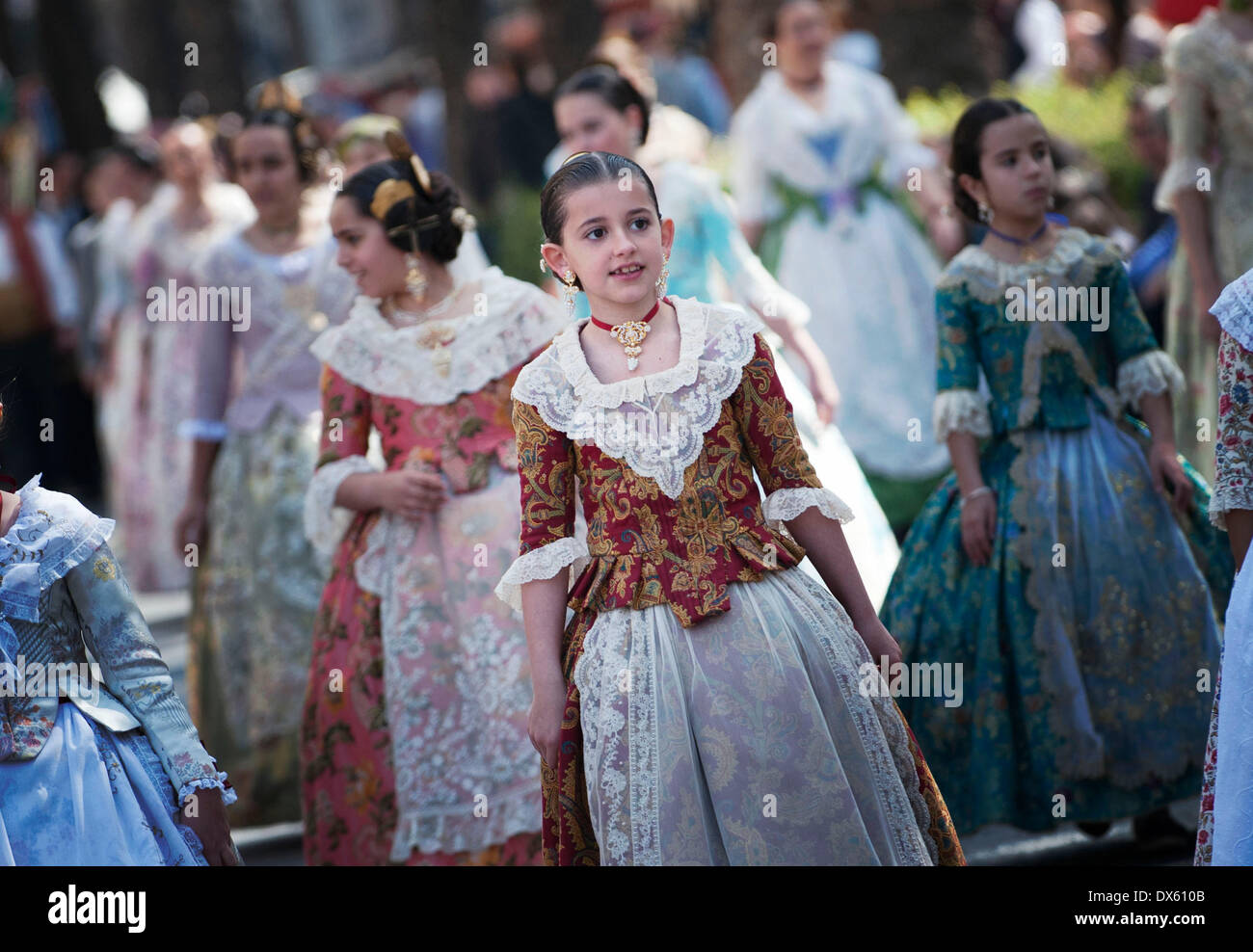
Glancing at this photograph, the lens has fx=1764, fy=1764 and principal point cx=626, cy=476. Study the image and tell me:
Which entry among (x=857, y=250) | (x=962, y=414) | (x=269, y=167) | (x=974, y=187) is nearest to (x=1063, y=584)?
(x=962, y=414)

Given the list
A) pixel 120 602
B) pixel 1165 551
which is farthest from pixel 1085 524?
pixel 120 602

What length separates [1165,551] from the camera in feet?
15.2

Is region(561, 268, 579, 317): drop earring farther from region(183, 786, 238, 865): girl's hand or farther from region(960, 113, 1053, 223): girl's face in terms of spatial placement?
region(960, 113, 1053, 223): girl's face

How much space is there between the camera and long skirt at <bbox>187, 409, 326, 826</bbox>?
5.97m

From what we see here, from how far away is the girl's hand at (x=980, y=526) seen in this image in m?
4.69

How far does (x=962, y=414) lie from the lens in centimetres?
469

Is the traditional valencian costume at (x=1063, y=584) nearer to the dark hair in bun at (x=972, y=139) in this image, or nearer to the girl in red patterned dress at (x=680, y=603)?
the dark hair in bun at (x=972, y=139)

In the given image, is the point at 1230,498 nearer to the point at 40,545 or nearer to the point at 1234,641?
the point at 1234,641

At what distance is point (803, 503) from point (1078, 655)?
1449mm

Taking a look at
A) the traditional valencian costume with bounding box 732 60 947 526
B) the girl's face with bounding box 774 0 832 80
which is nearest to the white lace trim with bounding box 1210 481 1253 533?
the traditional valencian costume with bounding box 732 60 947 526

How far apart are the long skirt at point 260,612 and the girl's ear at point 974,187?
7.92 ft
